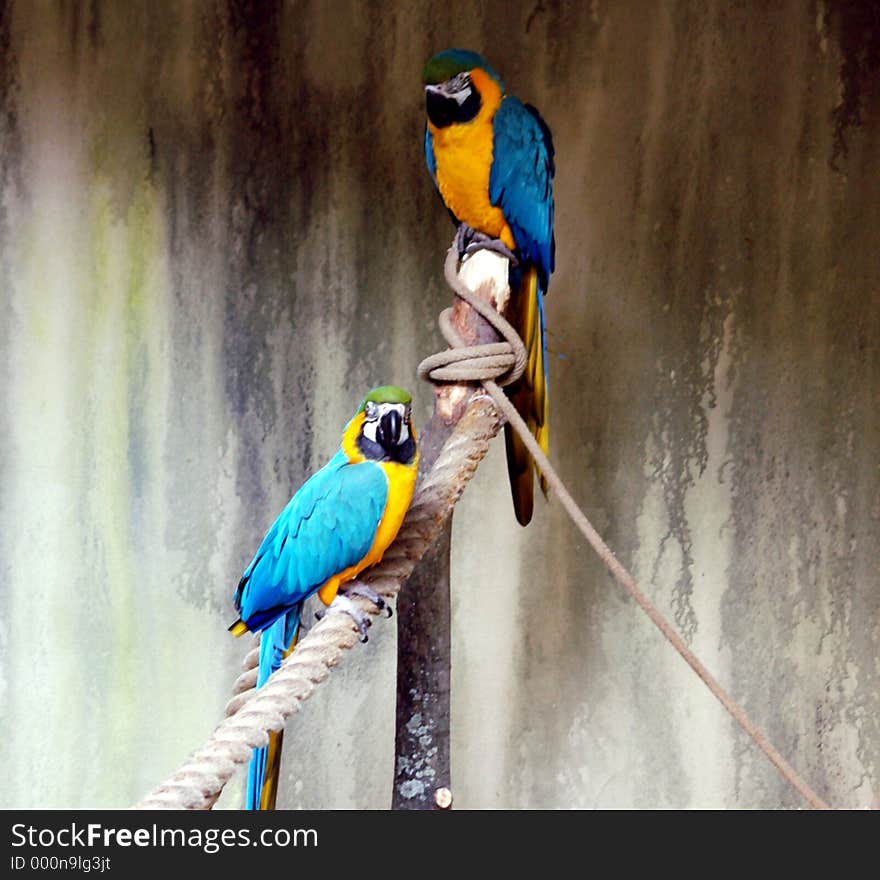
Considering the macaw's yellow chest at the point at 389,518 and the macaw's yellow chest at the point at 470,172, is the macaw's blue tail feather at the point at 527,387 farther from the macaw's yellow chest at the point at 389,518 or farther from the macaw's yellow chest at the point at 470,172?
the macaw's yellow chest at the point at 389,518

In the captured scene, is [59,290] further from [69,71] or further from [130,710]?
[130,710]

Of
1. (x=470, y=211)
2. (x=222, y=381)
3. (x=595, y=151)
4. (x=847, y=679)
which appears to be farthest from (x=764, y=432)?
(x=222, y=381)

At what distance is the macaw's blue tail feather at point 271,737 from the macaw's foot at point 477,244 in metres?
0.57

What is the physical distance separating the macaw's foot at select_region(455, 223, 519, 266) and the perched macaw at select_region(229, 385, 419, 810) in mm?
369

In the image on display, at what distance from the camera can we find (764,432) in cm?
202

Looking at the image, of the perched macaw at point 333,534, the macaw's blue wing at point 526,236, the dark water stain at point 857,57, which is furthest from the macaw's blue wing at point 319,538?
the dark water stain at point 857,57

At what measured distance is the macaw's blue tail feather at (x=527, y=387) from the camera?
1497 mm

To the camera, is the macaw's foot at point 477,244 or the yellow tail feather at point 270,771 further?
the macaw's foot at point 477,244

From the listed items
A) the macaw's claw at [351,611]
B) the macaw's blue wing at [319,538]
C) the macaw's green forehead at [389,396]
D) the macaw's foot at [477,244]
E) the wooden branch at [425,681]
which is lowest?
the wooden branch at [425,681]

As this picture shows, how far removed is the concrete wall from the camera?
1973 mm

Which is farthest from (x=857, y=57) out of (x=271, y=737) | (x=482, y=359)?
(x=271, y=737)

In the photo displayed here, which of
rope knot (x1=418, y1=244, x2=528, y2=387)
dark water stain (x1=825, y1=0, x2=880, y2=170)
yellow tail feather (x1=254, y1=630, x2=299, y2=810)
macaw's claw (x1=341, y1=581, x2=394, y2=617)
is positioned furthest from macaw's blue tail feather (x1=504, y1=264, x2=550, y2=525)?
dark water stain (x1=825, y1=0, x2=880, y2=170)

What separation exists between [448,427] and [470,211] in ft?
1.14

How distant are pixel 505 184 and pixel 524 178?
3 centimetres
